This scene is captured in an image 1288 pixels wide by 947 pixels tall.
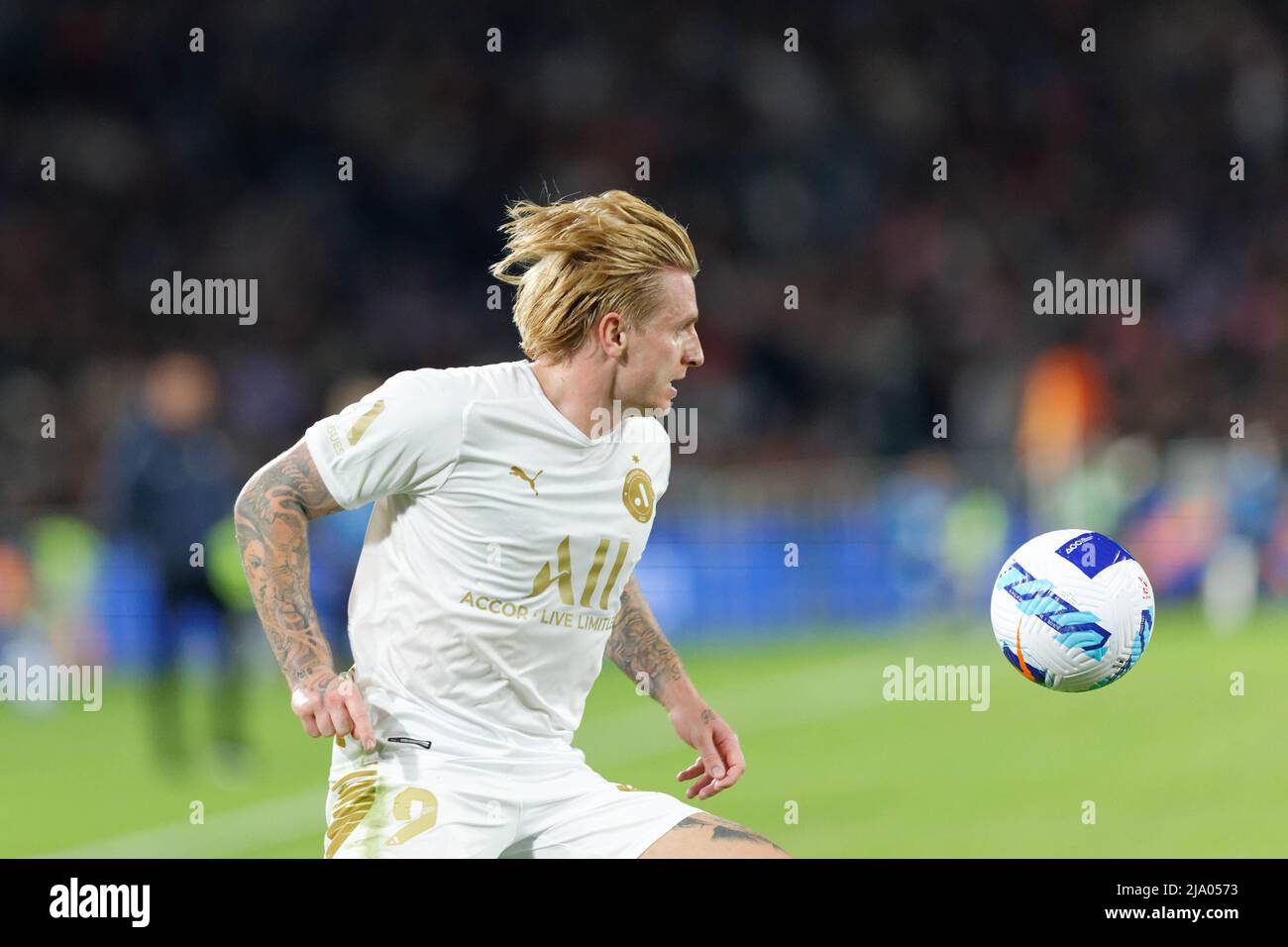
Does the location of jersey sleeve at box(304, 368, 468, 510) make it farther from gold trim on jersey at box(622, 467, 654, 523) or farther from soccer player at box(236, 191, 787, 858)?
gold trim on jersey at box(622, 467, 654, 523)

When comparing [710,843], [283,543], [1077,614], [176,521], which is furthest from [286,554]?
[176,521]

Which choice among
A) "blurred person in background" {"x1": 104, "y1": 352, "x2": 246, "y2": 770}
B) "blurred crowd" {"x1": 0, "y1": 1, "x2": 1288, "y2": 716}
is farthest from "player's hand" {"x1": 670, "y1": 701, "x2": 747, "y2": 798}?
"blurred crowd" {"x1": 0, "y1": 1, "x2": 1288, "y2": 716}

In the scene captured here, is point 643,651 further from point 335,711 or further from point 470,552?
point 335,711

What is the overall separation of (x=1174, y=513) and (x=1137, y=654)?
1141 centimetres

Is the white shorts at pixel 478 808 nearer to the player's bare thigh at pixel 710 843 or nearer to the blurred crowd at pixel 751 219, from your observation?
the player's bare thigh at pixel 710 843

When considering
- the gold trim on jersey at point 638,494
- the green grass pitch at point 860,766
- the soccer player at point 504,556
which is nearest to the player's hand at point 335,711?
the soccer player at point 504,556

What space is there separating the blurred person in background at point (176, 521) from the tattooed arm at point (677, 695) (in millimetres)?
5239

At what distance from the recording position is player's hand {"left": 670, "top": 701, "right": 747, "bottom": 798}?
4.15 meters

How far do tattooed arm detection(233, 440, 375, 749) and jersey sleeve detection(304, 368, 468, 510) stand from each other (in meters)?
0.05

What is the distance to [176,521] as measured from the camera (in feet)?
31.0

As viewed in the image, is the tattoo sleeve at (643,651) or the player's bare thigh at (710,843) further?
the tattoo sleeve at (643,651)

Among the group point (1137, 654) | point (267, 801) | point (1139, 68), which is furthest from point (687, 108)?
point (1137, 654)

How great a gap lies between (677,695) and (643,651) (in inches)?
6.6

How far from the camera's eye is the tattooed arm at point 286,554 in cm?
362
